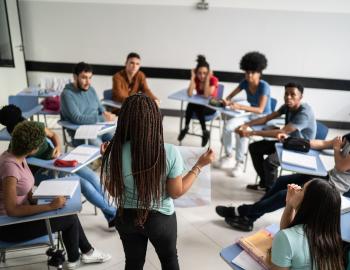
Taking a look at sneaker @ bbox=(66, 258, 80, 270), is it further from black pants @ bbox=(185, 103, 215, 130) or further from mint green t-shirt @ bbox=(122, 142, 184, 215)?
black pants @ bbox=(185, 103, 215, 130)

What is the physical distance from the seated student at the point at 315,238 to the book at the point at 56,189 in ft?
4.02

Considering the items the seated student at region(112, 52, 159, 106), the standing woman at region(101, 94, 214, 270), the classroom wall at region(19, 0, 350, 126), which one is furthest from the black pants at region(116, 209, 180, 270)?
the classroom wall at region(19, 0, 350, 126)

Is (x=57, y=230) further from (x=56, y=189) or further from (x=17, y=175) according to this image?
(x=17, y=175)

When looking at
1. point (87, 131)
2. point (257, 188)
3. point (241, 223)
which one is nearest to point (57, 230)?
point (87, 131)

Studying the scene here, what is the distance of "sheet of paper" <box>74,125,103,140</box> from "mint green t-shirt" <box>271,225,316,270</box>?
6.37 feet

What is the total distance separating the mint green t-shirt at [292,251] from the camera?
4.23ft

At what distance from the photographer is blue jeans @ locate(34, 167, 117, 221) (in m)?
2.52

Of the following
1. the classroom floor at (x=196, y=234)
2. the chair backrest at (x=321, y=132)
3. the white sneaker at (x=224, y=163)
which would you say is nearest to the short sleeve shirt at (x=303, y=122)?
the chair backrest at (x=321, y=132)

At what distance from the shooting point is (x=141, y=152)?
4.38 ft

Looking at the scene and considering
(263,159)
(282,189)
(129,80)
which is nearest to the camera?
(282,189)

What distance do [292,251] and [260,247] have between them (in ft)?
0.96

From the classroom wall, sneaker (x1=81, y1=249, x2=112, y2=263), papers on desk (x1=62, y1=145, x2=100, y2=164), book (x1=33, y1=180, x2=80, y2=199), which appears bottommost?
sneaker (x1=81, y1=249, x2=112, y2=263)

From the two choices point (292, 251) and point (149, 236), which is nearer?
point (292, 251)

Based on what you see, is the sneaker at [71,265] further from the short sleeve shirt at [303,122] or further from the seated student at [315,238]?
the short sleeve shirt at [303,122]
